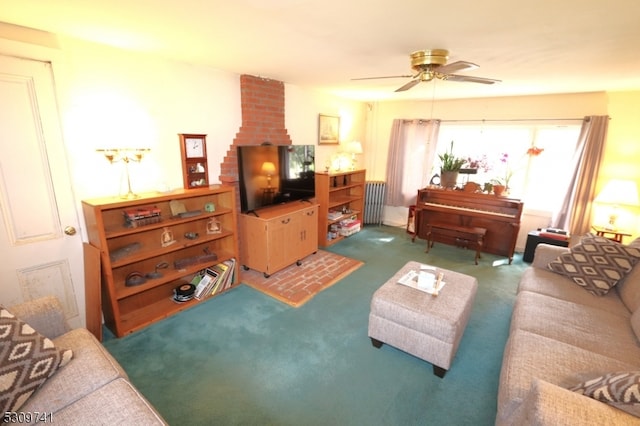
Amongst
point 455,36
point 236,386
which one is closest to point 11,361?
point 236,386

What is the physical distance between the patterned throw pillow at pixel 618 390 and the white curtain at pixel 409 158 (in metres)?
4.05

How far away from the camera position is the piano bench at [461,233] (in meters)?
3.88

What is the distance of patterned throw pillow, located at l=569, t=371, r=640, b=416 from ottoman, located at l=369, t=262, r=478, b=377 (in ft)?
2.44

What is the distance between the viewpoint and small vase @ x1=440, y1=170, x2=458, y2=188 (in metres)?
4.39

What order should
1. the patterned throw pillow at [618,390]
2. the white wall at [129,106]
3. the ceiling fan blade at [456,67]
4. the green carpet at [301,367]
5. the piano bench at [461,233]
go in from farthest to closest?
the piano bench at [461,233], the white wall at [129,106], the ceiling fan blade at [456,67], the green carpet at [301,367], the patterned throw pillow at [618,390]

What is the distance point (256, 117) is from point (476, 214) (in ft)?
10.6

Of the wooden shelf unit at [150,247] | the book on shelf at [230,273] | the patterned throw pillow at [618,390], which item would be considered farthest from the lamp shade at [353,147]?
the patterned throw pillow at [618,390]

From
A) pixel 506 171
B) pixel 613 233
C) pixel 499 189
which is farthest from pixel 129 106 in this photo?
pixel 613 233

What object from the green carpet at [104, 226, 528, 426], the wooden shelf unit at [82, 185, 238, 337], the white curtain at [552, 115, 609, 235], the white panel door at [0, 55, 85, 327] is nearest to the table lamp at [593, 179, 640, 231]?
the white curtain at [552, 115, 609, 235]

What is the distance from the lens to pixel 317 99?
4242 millimetres

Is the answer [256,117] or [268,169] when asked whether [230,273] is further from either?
[256,117]

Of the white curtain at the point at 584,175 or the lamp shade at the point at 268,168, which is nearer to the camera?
the lamp shade at the point at 268,168

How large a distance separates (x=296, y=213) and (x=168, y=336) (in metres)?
1.82

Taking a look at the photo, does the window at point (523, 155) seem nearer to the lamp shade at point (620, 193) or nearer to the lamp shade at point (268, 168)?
the lamp shade at point (620, 193)
